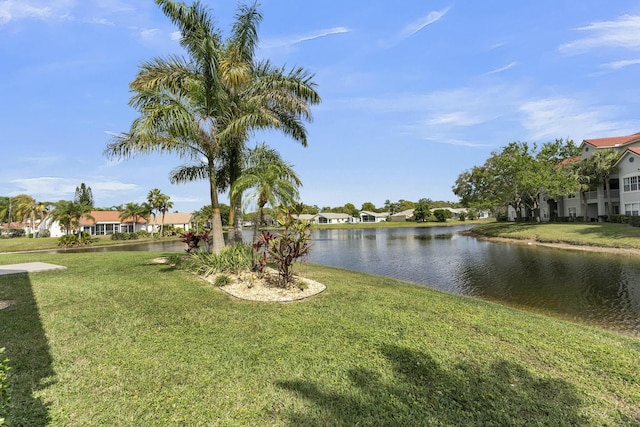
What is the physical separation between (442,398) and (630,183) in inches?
1591

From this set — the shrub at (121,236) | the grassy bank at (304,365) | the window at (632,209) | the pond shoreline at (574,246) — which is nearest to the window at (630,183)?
the window at (632,209)

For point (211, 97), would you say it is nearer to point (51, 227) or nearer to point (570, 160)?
point (570, 160)

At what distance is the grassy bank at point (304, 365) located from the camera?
10.8 ft

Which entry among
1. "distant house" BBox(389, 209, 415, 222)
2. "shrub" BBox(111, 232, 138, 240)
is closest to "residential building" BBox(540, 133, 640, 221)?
"distant house" BBox(389, 209, 415, 222)

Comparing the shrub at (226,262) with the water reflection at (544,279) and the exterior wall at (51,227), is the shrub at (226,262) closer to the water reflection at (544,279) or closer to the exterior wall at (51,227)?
the water reflection at (544,279)

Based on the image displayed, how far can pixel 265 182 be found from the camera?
38.2ft

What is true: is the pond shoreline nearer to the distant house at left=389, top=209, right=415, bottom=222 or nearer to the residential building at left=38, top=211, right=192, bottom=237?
the distant house at left=389, top=209, right=415, bottom=222

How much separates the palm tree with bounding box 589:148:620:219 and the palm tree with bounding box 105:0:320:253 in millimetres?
36694

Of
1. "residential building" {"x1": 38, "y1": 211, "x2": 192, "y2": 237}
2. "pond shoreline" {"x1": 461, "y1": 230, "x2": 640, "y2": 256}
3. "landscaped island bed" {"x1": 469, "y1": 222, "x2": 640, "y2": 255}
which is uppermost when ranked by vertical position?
"residential building" {"x1": 38, "y1": 211, "x2": 192, "y2": 237}

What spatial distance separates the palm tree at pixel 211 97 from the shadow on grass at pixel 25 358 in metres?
5.19

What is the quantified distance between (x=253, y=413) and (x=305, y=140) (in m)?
12.2

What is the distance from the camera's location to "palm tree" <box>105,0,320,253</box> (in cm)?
1024

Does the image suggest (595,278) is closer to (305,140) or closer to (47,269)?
(305,140)

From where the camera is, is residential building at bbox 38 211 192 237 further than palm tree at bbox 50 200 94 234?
Yes
